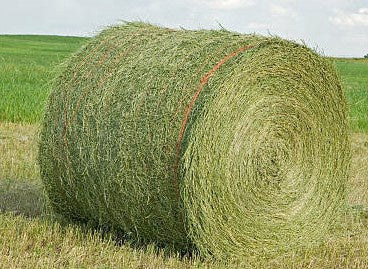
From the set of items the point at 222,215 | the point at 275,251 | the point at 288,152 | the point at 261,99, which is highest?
the point at 261,99

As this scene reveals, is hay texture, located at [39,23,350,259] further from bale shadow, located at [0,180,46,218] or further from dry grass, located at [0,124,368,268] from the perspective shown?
bale shadow, located at [0,180,46,218]

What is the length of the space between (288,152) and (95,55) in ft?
6.00

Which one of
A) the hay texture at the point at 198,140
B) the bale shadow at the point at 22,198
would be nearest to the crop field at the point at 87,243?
the bale shadow at the point at 22,198

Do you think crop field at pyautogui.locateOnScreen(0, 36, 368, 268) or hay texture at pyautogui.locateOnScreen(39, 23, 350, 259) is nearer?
hay texture at pyautogui.locateOnScreen(39, 23, 350, 259)

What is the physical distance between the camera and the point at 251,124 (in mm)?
5648

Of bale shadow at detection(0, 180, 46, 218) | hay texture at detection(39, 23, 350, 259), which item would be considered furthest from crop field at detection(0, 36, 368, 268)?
hay texture at detection(39, 23, 350, 259)

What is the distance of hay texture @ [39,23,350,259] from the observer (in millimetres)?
5219

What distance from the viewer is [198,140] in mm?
5090

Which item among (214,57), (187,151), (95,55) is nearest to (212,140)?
(187,151)

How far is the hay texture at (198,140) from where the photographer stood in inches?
205

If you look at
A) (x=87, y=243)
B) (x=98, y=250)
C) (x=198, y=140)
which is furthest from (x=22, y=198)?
(x=198, y=140)

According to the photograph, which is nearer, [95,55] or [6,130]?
[95,55]

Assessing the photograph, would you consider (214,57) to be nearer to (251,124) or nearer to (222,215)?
(251,124)

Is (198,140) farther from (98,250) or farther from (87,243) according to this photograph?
(87,243)
